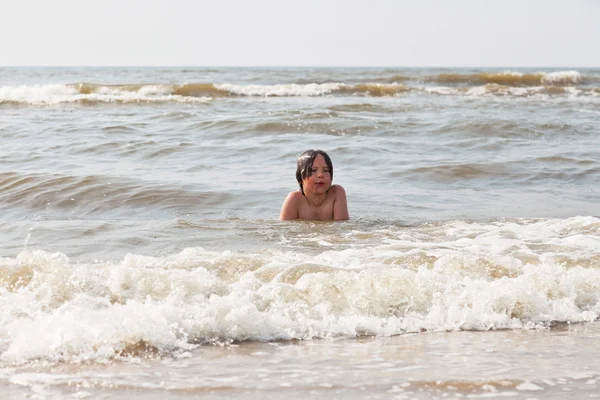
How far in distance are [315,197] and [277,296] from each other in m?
2.83

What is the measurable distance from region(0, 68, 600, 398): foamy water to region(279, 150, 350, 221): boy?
0.27 metres

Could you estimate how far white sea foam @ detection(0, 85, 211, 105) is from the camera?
70.9 feet

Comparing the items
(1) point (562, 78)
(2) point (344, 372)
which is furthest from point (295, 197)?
(1) point (562, 78)

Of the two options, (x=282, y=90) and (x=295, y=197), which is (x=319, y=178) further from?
(x=282, y=90)

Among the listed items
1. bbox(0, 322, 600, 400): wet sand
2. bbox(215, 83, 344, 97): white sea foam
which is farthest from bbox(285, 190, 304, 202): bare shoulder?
bbox(215, 83, 344, 97): white sea foam

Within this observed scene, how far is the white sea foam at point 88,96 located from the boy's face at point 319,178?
14.6 metres

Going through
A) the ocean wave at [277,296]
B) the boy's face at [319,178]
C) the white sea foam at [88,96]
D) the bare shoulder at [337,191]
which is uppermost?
the white sea foam at [88,96]

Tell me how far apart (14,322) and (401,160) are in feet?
24.1

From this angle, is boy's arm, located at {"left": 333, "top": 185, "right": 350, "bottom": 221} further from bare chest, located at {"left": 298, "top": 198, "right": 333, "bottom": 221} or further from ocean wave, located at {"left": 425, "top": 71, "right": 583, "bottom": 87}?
ocean wave, located at {"left": 425, "top": 71, "right": 583, "bottom": 87}

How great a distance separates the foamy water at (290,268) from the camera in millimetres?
3576

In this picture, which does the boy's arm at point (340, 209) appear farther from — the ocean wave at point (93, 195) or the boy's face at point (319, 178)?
the ocean wave at point (93, 195)

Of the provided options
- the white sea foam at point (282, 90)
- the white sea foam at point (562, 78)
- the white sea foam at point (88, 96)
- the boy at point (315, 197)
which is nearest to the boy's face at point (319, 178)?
the boy at point (315, 197)

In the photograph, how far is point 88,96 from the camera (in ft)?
72.8

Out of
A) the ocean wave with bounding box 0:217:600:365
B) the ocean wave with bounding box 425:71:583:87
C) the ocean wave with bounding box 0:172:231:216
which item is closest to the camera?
the ocean wave with bounding box 0:217:600:365
